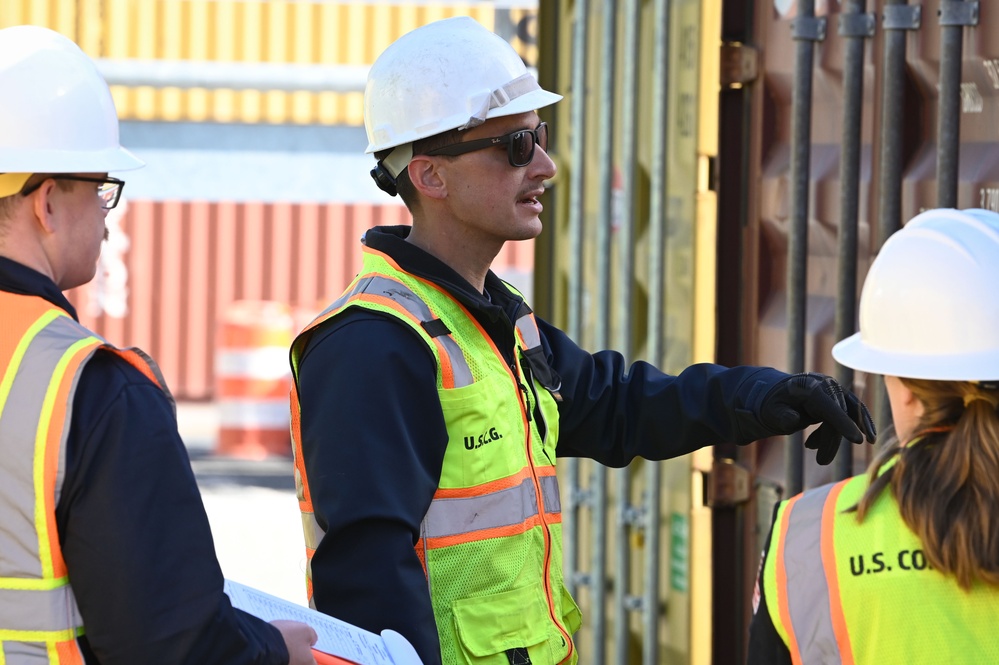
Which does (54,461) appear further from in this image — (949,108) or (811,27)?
(811,27)

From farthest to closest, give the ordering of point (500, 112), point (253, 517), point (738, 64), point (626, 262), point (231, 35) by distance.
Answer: point (231, 35)
point (253, 517)
point (626, 262)
point (738, 64)
point (500, 112)

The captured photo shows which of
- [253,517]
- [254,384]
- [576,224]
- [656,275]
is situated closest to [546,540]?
[656,275]

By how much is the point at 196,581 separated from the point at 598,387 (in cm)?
126

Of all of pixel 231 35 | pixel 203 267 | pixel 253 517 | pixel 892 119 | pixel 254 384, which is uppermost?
pixel 231 35

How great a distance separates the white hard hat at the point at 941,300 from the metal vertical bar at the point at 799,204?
1400mm

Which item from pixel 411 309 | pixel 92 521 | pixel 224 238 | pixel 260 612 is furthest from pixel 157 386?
pixel 224 238

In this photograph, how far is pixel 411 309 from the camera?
246cm

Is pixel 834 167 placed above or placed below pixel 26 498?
above

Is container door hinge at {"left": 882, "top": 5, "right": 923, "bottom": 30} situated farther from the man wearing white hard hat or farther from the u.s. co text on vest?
the u.s. co text on vest

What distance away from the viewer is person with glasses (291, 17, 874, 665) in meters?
2.26

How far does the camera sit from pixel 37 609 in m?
1.90

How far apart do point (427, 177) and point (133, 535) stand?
106 cm

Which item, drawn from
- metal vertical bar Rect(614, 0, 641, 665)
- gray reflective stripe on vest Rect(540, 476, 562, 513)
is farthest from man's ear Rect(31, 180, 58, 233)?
metal vertical bar Rect(614, 0, 641, 665)

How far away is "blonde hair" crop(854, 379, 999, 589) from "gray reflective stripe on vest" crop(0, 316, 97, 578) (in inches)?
43.8
